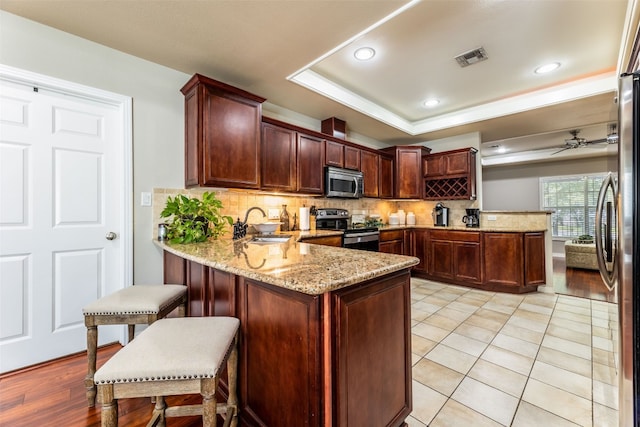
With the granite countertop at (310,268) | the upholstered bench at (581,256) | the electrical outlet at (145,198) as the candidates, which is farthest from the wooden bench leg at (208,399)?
the upholstered bench at (581,256)

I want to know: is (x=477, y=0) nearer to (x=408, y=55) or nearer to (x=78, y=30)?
(x=408, y=55)

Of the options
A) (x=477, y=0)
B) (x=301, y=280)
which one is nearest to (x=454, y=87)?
(x=477, y=0)

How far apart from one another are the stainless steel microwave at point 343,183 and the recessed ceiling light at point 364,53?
54.0 inches

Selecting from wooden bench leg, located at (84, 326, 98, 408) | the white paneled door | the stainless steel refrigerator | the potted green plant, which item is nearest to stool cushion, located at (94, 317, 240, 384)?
wooden bench leg, located at (84, 326, 98, 408)

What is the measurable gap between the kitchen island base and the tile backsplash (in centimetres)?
143

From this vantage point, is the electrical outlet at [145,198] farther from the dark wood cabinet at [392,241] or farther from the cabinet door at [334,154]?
the dark wood cabinet at [392,241]

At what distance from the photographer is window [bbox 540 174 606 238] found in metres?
6.09

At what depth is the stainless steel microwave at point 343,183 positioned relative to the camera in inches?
141

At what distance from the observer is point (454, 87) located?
125 inches

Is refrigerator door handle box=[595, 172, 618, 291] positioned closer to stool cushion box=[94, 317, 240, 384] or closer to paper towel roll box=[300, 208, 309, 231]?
stool cushion box=[94, 317, 240, 384]

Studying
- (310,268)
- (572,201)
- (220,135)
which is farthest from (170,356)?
(572,201)

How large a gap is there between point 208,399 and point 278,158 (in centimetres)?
250

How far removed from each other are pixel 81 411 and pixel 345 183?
3239 mm

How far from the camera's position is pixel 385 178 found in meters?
4.55
